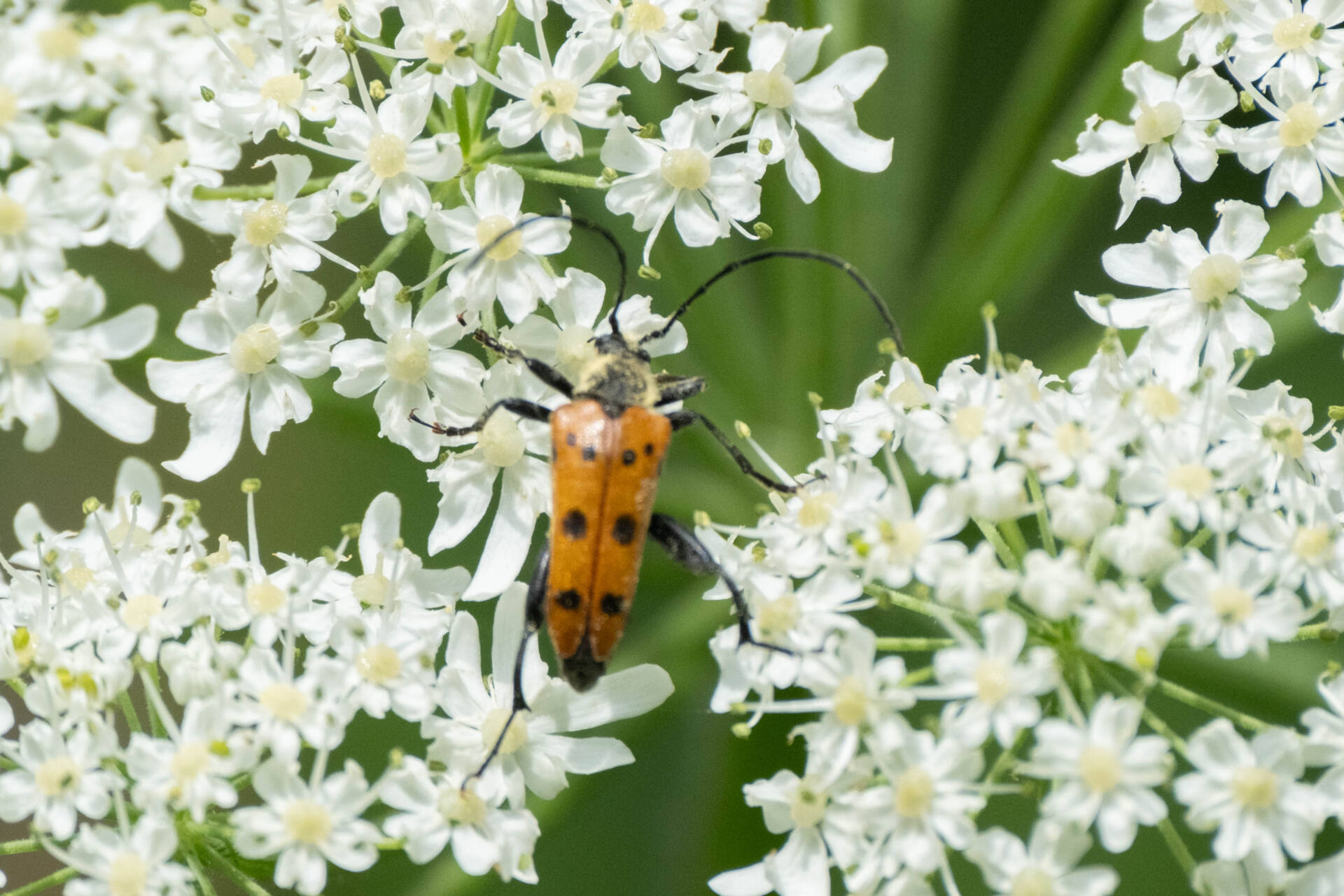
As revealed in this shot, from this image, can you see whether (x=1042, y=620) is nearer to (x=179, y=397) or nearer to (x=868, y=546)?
(x=868, y=546)

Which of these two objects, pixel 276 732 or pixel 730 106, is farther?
pixel 730 106

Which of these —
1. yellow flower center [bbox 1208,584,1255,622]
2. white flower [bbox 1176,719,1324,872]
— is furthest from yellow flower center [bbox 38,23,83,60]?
white flower [bbox 1176,719,1324,872]

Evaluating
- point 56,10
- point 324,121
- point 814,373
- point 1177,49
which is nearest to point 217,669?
point 324,121

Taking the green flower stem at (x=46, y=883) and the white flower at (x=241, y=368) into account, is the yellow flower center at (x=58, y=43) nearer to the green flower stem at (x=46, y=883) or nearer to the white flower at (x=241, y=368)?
the white flower at (x=241, y=368)

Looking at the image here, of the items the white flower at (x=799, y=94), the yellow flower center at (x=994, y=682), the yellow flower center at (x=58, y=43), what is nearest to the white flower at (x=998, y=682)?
the yellow flower center at (x=994, y=682)

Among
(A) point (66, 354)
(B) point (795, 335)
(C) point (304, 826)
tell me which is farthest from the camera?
(B) point (795, 335)

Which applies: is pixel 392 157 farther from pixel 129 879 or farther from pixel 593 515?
pixel 129 879

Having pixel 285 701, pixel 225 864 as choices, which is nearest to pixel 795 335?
pixel 285 701
